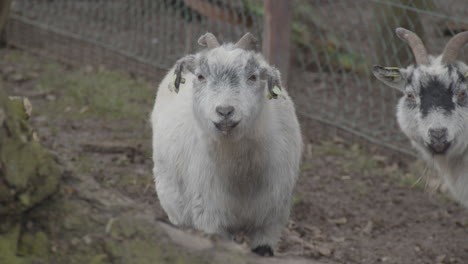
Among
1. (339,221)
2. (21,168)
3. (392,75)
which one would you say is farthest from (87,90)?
(21,168)

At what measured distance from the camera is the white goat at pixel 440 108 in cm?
404

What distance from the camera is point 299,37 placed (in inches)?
328

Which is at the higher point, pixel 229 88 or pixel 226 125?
pixel 229 88

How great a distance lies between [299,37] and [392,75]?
383 cm

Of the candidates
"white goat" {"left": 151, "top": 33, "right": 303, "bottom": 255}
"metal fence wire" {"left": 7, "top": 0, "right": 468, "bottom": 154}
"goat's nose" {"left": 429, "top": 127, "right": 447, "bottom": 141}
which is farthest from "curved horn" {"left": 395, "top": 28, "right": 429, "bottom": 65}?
"metal fence wire" {"left": 7, "top": 0, "right": 468, "bottom": 154}

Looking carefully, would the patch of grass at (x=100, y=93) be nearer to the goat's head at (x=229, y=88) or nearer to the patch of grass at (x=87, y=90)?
the patch of grass at (x=87, y=90)

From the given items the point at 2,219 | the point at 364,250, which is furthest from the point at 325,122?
the point at 2,219

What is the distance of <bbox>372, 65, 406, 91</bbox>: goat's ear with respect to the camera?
4.59 meters

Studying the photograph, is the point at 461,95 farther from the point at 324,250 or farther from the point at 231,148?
the point at 231,148

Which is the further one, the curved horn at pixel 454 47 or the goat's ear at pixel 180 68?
the curved horn at pixel 454 47

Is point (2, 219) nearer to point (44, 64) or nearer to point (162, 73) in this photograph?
point (162, 73)

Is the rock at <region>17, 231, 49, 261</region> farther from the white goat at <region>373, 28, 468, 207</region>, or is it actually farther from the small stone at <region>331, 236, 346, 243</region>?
the small stone at <region>331, 236, 346, 243</region>

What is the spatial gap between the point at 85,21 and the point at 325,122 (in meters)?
4.81

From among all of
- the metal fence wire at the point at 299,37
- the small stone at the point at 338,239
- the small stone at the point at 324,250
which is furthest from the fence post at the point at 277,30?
the small stone at the point at 324,250
